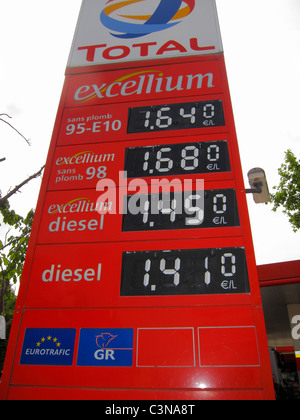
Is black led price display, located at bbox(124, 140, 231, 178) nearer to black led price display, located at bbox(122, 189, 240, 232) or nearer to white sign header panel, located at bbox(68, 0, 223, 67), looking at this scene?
black led price display, located at bbox(122, 189, 240, 232)

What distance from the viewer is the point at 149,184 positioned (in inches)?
143

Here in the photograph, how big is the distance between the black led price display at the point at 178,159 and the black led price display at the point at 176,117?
0.95 feet

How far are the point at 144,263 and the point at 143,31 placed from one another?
3.70 meters

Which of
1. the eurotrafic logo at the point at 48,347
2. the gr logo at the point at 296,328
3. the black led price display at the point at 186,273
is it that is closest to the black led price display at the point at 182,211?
the black led price display at the point at 186,273

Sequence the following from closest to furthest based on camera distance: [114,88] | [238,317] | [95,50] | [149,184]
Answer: [238,317], [149,184], [114,88], [95,50]

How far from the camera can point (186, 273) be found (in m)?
3.10

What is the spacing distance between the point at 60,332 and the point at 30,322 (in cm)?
31

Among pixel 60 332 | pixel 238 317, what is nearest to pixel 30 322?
pixel 60 332

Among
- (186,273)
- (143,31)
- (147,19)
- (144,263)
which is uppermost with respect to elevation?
(147,19)

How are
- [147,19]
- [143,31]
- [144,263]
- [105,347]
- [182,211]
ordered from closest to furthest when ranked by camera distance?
[105,347], [144,263], [182,211], [143,31], [147,19]

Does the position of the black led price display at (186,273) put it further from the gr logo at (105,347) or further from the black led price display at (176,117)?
the black led price display at (176,117)

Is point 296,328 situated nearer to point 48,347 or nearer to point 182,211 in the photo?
point 182,211

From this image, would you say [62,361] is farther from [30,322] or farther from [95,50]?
[95,50]

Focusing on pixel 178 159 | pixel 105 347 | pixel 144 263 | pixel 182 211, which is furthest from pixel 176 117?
pixel 105 347
